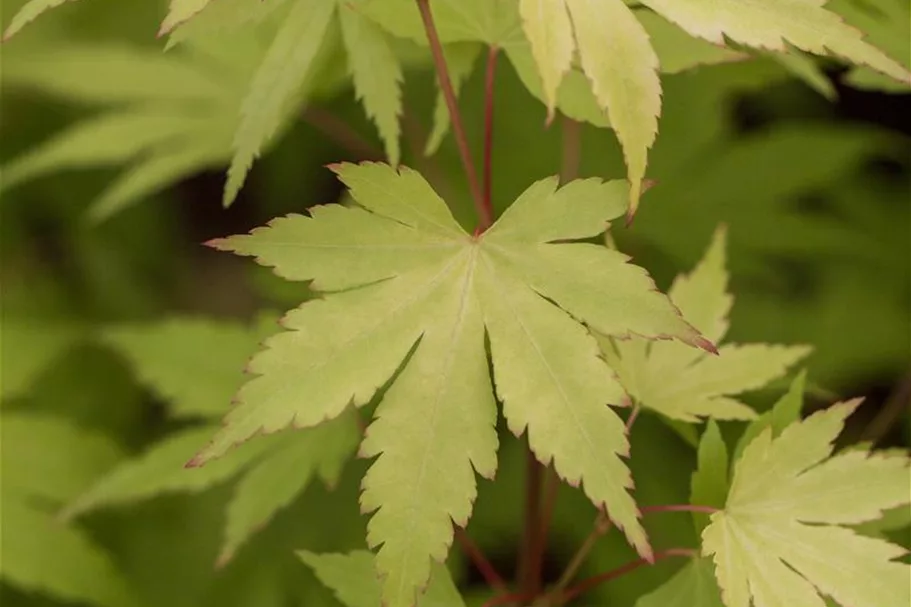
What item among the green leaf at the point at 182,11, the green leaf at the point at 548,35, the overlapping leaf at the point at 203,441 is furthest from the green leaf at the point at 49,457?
the green leaf at the point at 548,35

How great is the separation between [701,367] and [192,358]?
0.67 metres

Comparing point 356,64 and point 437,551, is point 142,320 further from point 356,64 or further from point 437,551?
point 437,551

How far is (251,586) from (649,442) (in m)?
0.65

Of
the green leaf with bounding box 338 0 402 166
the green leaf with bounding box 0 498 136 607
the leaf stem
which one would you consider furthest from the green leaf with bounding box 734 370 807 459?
the green leaf with bounding box 0 498 136 607

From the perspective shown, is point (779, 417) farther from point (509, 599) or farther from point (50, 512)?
point (50, 512)

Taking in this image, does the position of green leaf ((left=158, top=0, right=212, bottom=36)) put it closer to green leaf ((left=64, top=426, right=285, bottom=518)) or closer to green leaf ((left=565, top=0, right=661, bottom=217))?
green leaf ((left=565, top=0, right=661, bottom=217))

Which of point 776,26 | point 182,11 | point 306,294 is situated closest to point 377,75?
point 182,11

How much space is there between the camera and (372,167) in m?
0.78

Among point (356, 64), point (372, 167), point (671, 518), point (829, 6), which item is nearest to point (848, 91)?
point (671, 518)

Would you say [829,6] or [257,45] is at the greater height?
[829,6]

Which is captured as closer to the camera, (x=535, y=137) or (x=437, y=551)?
(x=437, y=551)

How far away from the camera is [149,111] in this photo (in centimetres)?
153

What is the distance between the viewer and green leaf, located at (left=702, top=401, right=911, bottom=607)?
0.72 meters

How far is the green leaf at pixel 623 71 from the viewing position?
674mm
